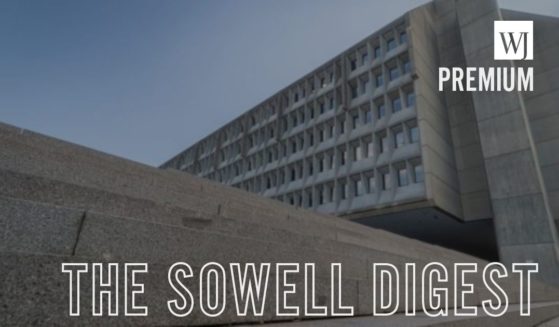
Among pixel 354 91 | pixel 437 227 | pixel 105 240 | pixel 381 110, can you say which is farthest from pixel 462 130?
pixel 105 240

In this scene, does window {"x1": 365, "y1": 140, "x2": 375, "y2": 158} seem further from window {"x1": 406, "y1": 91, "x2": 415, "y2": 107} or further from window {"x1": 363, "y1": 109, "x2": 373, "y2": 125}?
window {"x1": 406, "y1": 91, "x2": 415, "y2": 107}

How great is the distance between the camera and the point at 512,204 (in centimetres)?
1947

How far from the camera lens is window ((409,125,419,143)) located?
21484 millimetres

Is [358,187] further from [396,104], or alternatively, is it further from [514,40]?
[514,40]

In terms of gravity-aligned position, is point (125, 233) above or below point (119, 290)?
above

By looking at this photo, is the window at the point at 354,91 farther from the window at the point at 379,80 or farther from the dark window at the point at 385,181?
the dark window at the point at 385,181

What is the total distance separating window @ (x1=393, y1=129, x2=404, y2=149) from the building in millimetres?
96

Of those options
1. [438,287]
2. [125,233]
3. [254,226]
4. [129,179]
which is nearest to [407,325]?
[254,226]

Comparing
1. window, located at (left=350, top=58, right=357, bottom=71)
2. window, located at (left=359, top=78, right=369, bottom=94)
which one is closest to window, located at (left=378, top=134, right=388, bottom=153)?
window, located at (left=359, top=78, right=369, bottom=94)

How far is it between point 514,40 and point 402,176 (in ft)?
45.8

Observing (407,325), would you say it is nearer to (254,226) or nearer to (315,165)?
(254,226)

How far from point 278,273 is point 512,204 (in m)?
21.8

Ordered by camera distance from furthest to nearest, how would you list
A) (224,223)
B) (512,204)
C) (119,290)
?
(512,204)
(224,223)
(119,290)

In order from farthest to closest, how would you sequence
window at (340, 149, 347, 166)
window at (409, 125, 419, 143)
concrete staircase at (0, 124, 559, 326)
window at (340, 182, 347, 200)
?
window at (340, 149, 347, 166)
window at (340, 182, 347, 200)
window at (409, 125, 419, 143)
concrete staircase at (0, 124, 559, 326)
